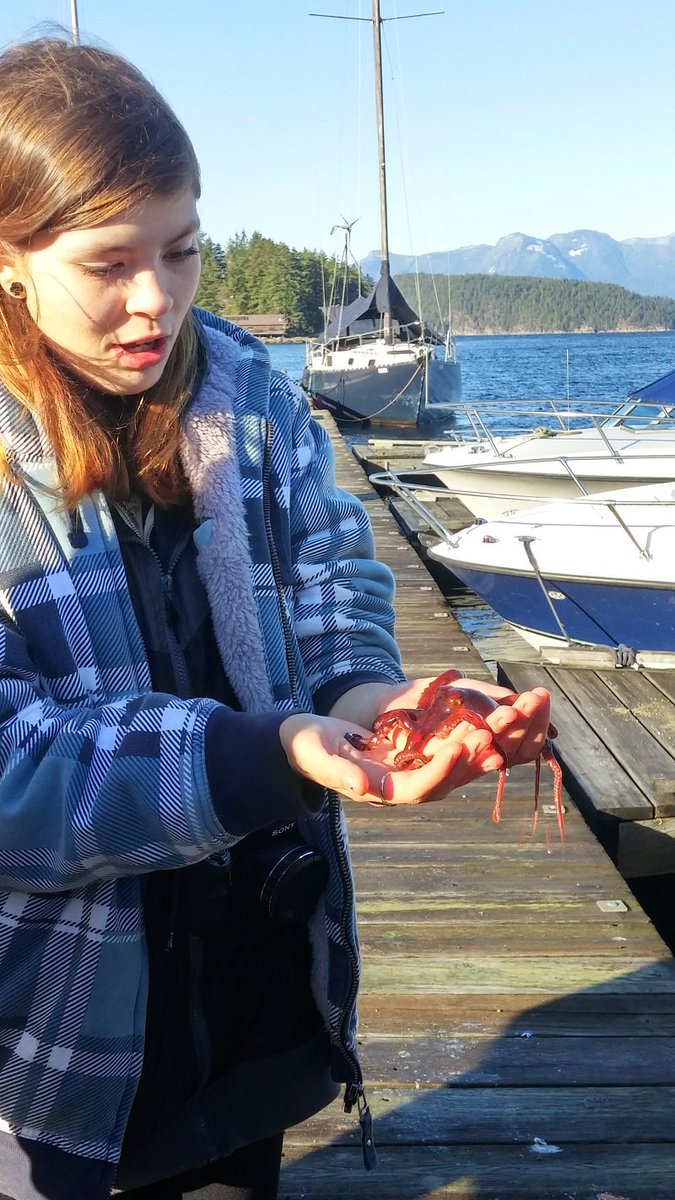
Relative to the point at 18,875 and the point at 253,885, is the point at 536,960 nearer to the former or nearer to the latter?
the point at 253,885

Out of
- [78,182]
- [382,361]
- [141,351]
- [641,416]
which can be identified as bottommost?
[382,361]

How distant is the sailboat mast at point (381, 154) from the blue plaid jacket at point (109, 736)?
33341mm

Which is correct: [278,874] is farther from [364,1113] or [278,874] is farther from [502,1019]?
[502,1019]

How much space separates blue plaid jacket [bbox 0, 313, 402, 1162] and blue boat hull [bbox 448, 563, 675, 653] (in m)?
6.47

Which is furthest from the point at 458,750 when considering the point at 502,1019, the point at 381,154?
the point at 381,154

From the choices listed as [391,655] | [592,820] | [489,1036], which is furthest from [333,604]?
[592,820]

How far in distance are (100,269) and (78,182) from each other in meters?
0.11

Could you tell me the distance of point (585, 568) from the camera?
26.7 ft

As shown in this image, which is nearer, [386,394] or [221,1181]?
[221,1181]

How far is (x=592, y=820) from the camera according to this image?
5102 millimetres

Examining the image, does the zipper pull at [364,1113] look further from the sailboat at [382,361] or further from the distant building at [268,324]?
the distant building at [268,324]

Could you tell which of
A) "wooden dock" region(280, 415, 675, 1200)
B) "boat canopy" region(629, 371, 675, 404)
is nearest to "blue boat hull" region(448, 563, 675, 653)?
"wooden dock" region(280, 415, 675, 1200)

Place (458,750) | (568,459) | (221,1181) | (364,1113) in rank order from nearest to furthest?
(458,750) < (221,1181) < (364,1113) < (568,459)

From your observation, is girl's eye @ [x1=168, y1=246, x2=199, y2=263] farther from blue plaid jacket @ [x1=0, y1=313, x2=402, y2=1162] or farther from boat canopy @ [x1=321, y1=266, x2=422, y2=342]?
boat canopy @ [x1=321, y1=266, x2=422, y2=342]
